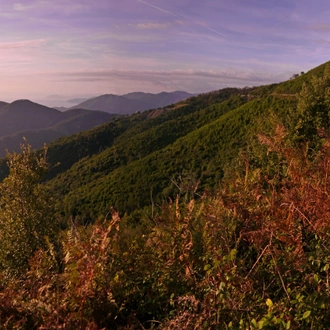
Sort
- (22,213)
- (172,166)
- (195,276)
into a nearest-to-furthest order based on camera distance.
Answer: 1. (195,276)
2. (22,213)
3. (172,166)

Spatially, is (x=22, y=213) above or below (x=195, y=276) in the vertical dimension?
below

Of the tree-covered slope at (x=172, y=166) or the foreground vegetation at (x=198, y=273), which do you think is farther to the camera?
the tree-covered slope at (x=172, y=166)

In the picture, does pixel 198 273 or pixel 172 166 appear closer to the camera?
pixel 198 273

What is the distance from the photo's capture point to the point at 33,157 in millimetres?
8930

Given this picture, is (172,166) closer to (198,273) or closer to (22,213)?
(22,213)

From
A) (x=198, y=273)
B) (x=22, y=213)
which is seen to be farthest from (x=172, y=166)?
(x=198, y=273)

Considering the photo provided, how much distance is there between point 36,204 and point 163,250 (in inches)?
221

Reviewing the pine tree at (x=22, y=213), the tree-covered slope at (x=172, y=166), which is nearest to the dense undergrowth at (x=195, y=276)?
the pine tree at (x=22, y=213)

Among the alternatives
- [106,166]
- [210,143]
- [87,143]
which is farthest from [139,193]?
[87,143]

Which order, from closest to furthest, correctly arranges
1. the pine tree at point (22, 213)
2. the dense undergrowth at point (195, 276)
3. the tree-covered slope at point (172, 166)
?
the dense undergrowth at point (195, 276) → the pine tree at point (22, 213) → the tree-covered slope at point (172, 166)

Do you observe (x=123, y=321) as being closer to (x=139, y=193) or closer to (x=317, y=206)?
(x=317, y=206)

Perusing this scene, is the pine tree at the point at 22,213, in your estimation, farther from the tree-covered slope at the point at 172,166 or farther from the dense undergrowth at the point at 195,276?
the tree-covered slope at the point at 172,166

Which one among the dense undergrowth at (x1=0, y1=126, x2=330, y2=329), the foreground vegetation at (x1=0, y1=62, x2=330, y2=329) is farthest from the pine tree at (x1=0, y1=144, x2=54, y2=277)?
the dense undergrowth at (x1=0, y1=126, x2=330, y2=329)

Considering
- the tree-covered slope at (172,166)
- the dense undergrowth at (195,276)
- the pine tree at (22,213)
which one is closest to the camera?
the dense undergrowth at (195,276)
